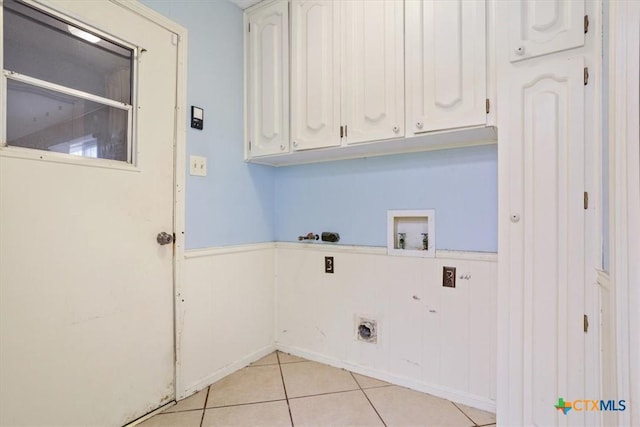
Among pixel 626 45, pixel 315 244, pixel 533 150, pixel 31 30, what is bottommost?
pixel 315 244

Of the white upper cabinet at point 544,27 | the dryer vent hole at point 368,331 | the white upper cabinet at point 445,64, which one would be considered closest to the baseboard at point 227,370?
the dryer vent hole at point 368,331

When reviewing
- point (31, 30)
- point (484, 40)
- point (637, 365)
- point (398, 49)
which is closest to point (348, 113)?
point (398, 49)

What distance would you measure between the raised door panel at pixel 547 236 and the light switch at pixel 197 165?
5.04 ft

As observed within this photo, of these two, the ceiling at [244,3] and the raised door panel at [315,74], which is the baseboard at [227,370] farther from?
the ceiling at [244,3]

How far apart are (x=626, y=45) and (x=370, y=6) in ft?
3.70

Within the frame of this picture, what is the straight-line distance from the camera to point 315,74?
1.83 m

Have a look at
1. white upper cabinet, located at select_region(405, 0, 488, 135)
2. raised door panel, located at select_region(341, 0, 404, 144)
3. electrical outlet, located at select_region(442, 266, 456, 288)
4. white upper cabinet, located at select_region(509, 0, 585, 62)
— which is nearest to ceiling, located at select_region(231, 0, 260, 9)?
raised door panel, located at select_region(341, 0, 404, 144)

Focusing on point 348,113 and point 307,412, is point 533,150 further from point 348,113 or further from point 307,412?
point 307,412

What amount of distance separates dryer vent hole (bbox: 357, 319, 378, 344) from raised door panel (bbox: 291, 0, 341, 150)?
3.53 ft

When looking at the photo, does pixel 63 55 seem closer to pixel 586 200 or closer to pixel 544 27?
pixel 544 27

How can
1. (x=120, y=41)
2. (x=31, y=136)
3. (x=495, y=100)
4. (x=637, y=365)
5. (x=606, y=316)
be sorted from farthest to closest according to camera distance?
(x=120, y=41)
(x=495, y=100)
(x=31, y=136)
(x=606, y=316)
(x=637, y=365)

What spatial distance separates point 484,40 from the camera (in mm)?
1375

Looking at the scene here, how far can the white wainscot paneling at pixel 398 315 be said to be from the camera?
161 centimetres

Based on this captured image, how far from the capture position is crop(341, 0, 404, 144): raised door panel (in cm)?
158
